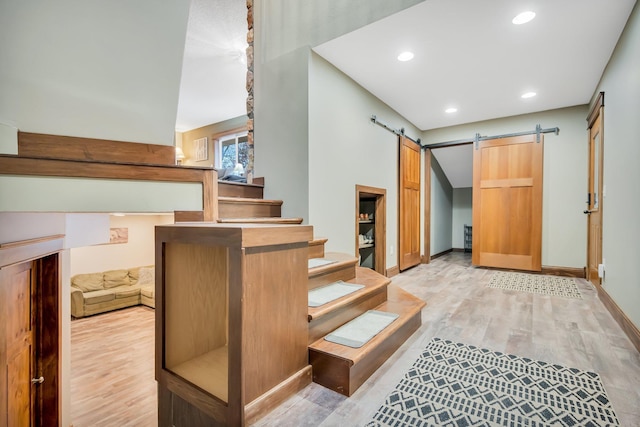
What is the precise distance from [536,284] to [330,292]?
3.30 meters

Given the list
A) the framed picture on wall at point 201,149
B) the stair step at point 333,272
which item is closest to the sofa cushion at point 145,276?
the framed picture on wall at point 201,149

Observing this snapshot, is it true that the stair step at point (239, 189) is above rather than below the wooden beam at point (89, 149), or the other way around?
below

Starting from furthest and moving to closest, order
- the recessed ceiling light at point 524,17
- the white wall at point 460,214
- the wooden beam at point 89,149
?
the white wall at point 460,214
the recessed ceiling light at point 524,17
the wooden beam at point 89,149

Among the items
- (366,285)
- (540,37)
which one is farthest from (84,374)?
(540,37)

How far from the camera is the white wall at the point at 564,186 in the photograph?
14.1ft

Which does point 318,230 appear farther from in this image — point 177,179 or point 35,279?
point 35,279

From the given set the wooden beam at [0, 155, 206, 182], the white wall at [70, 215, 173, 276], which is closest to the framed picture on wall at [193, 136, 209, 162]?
the white wall at [70, 215, 173, 276]

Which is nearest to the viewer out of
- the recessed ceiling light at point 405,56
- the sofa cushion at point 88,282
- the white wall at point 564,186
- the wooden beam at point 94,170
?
the wooden beam at point 94,170

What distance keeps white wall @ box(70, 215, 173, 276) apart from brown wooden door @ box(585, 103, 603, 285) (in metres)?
7.03

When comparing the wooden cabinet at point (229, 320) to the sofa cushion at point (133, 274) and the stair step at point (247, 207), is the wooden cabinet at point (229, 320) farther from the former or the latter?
the sofa cushion at point (133, 274)

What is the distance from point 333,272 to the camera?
2.36m

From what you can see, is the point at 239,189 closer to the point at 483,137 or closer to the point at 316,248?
the point at 316,248

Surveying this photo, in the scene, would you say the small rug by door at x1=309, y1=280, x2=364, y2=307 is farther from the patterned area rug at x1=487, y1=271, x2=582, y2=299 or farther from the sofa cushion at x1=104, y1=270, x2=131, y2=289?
the sofa cushion at x1=104, y1=270, x2=131, y2=289

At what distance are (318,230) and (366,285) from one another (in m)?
0.88
